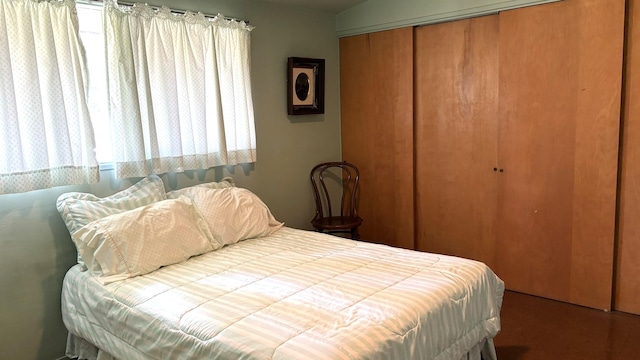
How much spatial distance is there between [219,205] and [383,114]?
174cm

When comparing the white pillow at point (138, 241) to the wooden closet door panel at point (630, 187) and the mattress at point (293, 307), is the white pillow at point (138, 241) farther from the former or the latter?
the wooden closet door panel at point (630, 187)

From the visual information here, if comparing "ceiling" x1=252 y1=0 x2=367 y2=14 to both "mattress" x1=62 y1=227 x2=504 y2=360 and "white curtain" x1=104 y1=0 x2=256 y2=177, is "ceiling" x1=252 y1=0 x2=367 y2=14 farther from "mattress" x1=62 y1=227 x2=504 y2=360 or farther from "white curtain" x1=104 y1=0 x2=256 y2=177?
"mattress" x1=62 y1=227 x2=504 y2=360

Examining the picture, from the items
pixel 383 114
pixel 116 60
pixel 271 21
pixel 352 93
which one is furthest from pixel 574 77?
pixel 116 60

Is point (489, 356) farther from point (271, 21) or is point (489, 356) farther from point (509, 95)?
point (271, 21)

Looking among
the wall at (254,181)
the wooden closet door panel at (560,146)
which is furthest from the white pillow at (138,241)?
the wooden closet door panel at (560,146)

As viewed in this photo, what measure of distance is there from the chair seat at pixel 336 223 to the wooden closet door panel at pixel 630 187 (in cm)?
184

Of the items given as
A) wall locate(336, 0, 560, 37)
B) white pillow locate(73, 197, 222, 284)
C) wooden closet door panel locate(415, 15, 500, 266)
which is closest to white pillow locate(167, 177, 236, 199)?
white pillow locate(73, 197, 222, 284)

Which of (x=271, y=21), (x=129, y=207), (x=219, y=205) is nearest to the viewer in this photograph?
(x=129, y=207)

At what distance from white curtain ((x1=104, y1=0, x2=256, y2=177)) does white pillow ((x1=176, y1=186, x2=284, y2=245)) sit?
26cm

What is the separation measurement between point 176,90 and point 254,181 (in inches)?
37.1

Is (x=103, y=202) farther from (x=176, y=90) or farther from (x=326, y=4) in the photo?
(x=326, y=4)

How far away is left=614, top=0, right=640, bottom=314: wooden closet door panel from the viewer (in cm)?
305

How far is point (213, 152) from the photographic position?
3.46 meters

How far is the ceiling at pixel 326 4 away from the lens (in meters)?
3.89
